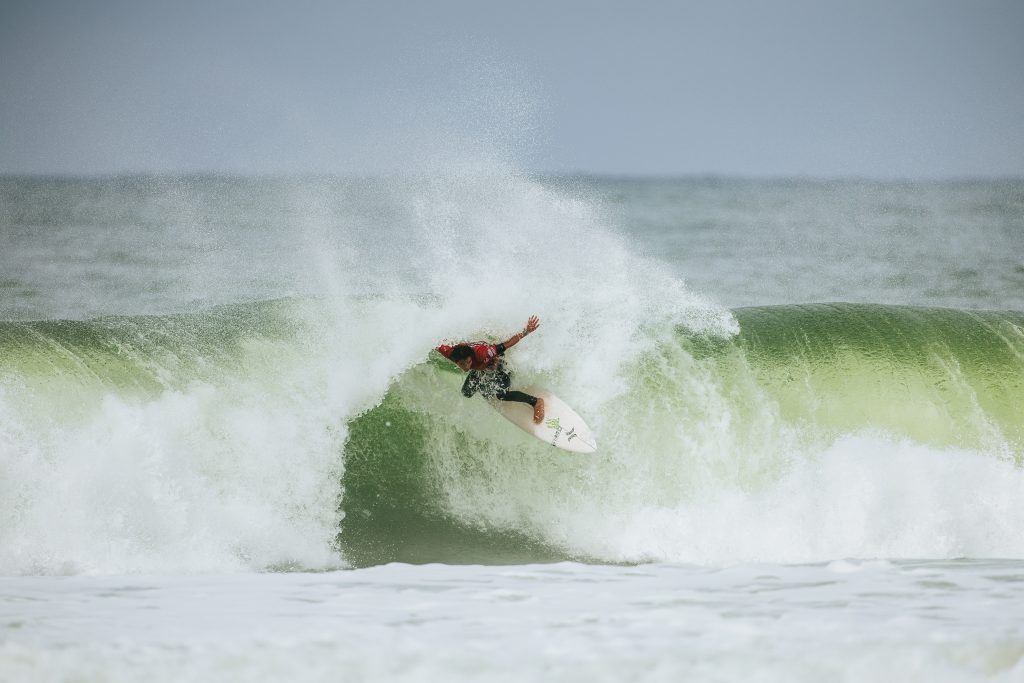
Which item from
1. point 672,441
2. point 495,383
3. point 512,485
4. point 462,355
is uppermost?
point 462,355

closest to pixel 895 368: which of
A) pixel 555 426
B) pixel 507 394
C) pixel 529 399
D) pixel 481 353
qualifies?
pixel 555 426

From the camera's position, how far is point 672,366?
8266 mm

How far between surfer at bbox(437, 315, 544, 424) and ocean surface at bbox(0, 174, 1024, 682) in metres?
0.29

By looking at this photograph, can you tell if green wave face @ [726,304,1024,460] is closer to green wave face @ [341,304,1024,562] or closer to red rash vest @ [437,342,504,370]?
green wave face @ [341,304,1024,562]

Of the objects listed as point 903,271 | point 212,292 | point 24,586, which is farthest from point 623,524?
point 903,271

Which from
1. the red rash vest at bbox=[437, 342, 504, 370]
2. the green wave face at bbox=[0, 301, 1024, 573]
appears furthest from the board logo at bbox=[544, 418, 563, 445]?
the red rash vest at bbox=[437, 342, 504, 370]

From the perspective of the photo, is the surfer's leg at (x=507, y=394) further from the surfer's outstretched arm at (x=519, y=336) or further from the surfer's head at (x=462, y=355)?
the surfer's head at (x=462, y=355)

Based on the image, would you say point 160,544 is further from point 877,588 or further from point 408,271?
point 408,271

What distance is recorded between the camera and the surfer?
7141mm

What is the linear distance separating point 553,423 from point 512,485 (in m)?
0.57

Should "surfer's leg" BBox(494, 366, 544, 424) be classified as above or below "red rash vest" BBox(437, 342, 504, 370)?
below

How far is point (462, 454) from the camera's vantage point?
7.75 m

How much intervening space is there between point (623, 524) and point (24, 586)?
404 centimetres

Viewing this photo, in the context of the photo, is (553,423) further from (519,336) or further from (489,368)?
(519,336)
